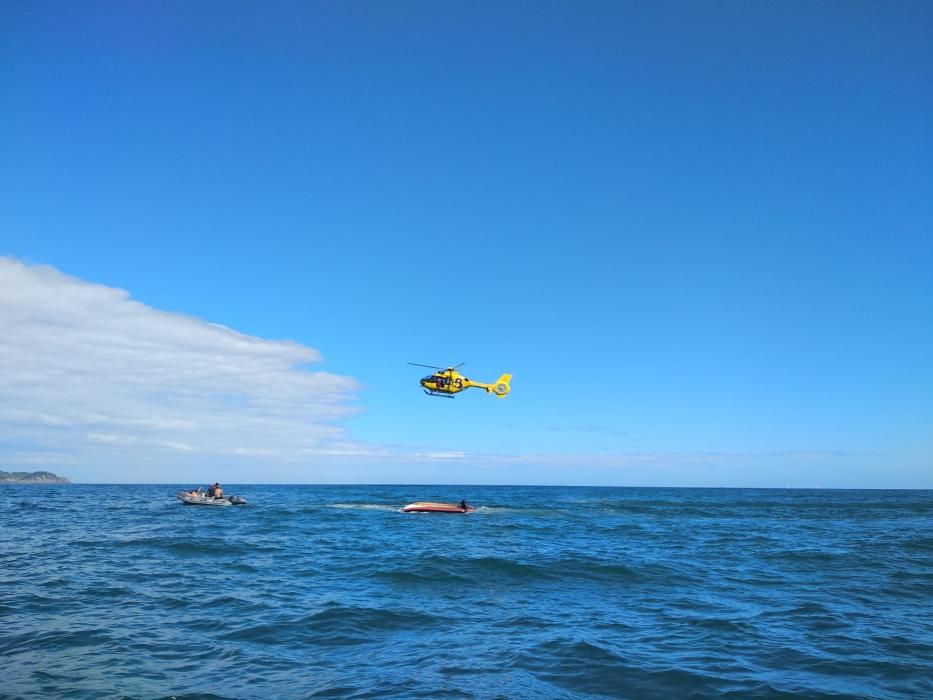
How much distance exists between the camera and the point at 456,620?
15148 mm

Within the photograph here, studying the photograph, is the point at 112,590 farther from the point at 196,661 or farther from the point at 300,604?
the point at 196,661

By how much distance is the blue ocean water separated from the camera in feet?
34.8

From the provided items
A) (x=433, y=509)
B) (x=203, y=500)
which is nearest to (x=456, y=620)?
(x=433, y=509)

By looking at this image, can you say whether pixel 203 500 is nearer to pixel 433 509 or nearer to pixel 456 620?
pixel 433 509

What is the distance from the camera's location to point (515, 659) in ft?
38.8

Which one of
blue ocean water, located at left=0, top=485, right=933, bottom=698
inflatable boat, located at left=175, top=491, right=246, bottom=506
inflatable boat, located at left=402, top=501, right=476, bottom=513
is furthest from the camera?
inflatable boat, located at left=175, top=491, right=246, bottom=506

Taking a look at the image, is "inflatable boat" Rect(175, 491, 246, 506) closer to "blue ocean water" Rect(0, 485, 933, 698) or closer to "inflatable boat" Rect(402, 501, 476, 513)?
"inflatable boat" Rect(402, 501, 476, 513)

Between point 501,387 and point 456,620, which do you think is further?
point 501,387

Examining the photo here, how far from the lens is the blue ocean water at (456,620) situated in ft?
34.8

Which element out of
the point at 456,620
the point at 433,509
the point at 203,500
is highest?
the point at 203,500

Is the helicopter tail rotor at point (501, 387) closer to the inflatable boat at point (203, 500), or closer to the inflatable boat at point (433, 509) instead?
the inflatable boat at point (433, 509)

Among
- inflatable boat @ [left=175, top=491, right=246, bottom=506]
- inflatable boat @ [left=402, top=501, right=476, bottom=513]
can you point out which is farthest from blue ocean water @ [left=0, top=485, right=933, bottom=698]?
inflatable boat @ [left=175, top=491, right=246, bottom=506]

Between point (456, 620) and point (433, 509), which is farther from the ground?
point (433, 509)

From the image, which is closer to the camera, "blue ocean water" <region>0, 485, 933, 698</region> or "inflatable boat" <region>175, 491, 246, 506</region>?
"blue ocean water" <region>0, 485, 933, 698</region>
